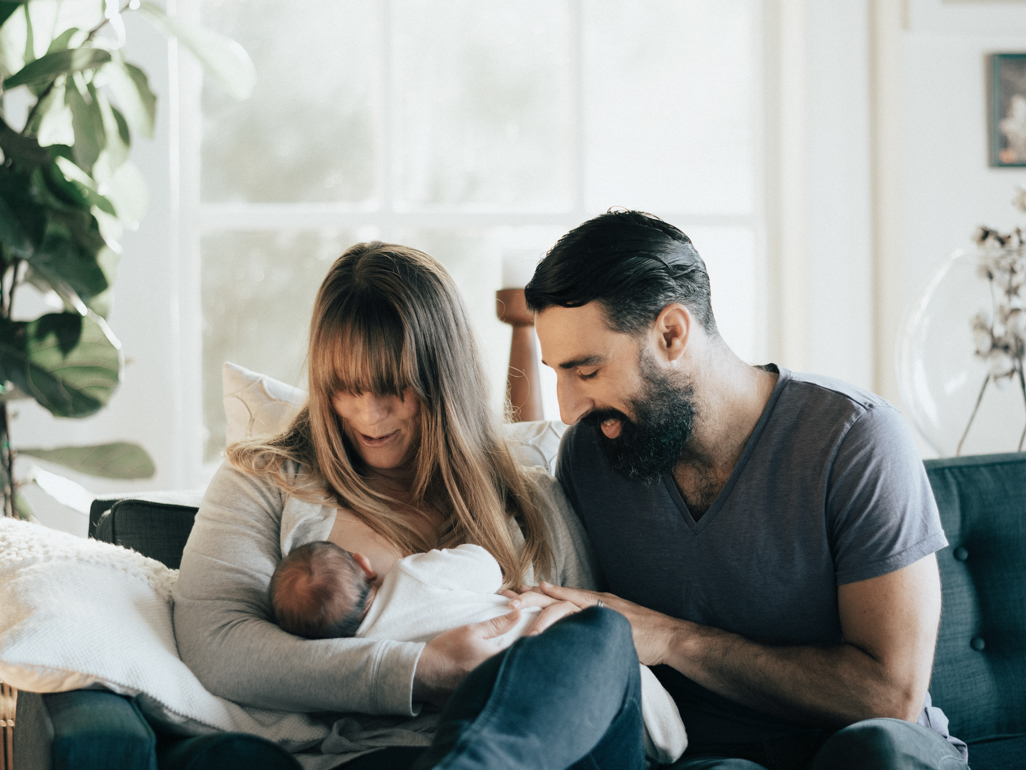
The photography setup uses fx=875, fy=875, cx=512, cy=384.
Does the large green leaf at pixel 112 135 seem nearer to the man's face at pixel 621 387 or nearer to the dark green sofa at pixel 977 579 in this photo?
the dark green sofa at pixel 977 579

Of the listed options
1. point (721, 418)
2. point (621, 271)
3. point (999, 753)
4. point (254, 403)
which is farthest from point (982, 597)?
point (254, 403)

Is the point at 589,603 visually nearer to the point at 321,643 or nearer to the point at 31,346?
the point at 321,643

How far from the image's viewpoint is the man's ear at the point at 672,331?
138 centimetres

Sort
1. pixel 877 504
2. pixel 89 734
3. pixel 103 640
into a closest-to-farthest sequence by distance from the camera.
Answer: pixel 89 734
pixel 103 640
pixel 877 504

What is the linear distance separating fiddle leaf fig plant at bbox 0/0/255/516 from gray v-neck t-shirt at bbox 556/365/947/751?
134 cm

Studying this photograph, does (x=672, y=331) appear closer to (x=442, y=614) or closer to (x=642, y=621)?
(x=642, y=621)

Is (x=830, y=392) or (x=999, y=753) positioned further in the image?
(x=999, y=753)

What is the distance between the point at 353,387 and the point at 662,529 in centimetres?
55

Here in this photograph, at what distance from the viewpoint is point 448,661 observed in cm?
118

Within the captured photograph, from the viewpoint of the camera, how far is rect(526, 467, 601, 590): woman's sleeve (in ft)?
4.95

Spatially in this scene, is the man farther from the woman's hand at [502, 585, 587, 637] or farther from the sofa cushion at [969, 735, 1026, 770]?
the sofa cushion at [969, 735, 1026, 770]

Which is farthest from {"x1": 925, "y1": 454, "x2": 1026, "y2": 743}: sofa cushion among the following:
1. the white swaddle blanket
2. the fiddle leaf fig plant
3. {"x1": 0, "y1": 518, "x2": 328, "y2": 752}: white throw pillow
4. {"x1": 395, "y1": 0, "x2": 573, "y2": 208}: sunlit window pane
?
the fiddle leaf fig plant

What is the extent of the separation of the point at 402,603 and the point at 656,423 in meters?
0.48

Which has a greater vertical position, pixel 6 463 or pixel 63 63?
pixel 63 63
